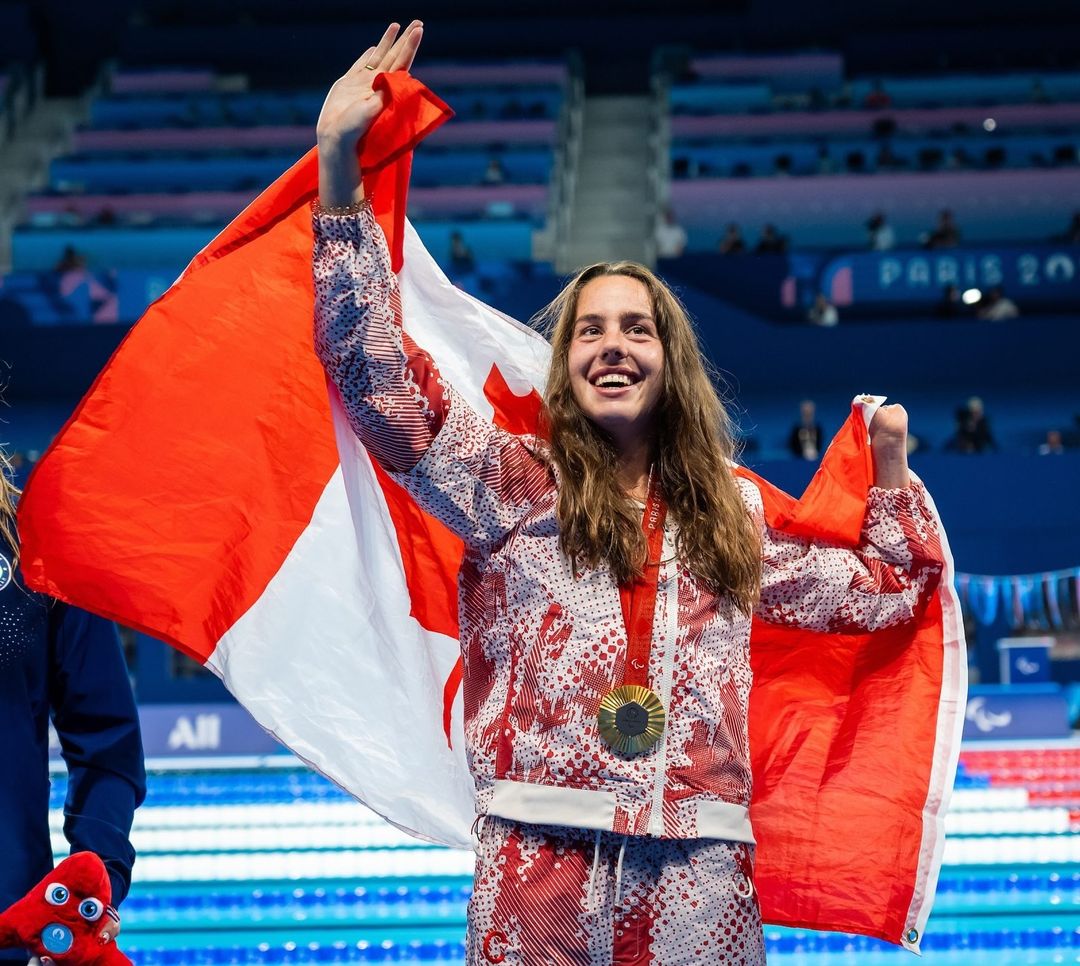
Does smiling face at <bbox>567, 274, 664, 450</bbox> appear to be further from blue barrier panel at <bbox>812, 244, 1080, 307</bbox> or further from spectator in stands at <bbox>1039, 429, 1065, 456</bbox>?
blue barrier panel at <bbox>812, 244, 1080, 307</bbox>

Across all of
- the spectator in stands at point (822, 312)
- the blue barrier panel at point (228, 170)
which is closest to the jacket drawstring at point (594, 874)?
the spectator in stands at point (822, 312)

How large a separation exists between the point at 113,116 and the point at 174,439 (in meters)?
17.3

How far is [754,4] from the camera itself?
1908 cm

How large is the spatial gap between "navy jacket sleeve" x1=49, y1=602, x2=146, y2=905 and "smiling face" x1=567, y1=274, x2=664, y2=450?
27.9 inches

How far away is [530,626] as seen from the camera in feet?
5.70

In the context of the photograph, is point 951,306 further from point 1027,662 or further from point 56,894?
point 56,894

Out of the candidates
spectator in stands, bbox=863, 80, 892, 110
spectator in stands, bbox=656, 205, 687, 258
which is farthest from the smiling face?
spectator in stands, bbox=863, 80, 892, 110

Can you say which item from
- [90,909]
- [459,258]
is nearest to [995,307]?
[459,258]

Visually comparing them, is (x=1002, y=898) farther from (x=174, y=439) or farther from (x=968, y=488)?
(x=968, y=488)

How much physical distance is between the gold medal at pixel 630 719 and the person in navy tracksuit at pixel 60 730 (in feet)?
2.00

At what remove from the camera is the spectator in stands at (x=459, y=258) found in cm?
1205

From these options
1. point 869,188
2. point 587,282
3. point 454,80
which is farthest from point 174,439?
point 454,80

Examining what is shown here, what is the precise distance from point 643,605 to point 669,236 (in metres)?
12.4

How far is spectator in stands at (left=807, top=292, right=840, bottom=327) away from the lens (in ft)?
39.1
